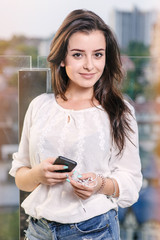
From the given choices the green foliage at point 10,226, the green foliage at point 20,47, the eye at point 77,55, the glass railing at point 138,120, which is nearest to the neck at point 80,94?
the eye at point 77,55

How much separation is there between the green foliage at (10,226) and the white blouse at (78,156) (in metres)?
0.62

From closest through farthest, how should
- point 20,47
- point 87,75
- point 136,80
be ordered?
point 87,75, point 136,80, point 20,47

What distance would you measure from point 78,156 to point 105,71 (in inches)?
10.8

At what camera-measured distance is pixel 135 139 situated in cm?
101

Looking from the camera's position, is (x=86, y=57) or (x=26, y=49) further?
(x=26, y=49)

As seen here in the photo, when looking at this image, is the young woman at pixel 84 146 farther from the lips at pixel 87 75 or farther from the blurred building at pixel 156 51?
the blurred building at pixel 156 51

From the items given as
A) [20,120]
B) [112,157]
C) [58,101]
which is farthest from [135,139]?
[20,120]

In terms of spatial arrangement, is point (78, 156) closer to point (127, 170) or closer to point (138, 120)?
point (127, 170)

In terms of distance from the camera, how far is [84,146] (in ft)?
3.14

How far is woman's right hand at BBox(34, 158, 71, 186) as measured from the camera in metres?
0.90

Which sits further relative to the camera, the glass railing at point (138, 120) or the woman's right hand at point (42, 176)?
the glass railing at point (138, 120)

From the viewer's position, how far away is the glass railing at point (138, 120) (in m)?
1.33

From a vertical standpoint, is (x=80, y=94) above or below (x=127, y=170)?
above

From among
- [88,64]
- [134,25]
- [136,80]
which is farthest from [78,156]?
[134,25]
